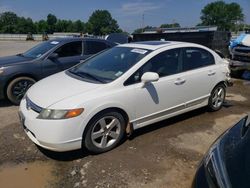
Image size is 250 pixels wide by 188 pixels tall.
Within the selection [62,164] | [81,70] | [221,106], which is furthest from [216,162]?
[221,106]

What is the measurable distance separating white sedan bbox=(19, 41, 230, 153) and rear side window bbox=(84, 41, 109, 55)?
94.9 inches

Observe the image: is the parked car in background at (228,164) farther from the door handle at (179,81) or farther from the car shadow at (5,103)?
the car shadow at (5,103)

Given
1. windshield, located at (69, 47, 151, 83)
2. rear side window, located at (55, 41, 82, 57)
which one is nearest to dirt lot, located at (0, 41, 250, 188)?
windshield, located at (69, 47, 151, 83)

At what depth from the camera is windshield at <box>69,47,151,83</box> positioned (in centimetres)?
448

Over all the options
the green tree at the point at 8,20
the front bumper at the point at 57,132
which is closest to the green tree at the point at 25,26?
the green tree at the point at 8,20

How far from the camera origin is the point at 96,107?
3.93 meters

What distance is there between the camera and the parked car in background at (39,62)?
6492mm

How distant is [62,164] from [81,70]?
1.70 m

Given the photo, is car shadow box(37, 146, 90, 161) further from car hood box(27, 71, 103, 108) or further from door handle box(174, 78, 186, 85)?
door handle box(174, 78, 186, 85)

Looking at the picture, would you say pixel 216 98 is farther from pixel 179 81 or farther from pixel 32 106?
pixel 32 106

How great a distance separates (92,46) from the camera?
7.80 metres

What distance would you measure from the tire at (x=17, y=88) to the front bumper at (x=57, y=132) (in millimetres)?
2872

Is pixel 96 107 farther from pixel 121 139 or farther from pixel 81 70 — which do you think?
pixel 81 70

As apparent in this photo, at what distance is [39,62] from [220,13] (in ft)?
355
